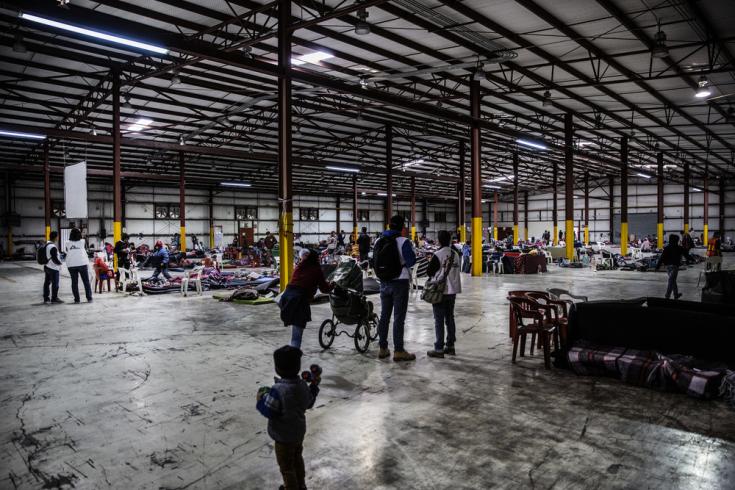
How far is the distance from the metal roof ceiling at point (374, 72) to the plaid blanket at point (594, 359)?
695 centimetres

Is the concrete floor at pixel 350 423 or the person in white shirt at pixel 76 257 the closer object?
the concrete floor at pixel 350 423

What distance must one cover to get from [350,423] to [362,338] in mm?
2118

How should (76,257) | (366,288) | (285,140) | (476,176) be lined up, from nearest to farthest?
(76,257) < (285,140) < (366,288) < (476,176)

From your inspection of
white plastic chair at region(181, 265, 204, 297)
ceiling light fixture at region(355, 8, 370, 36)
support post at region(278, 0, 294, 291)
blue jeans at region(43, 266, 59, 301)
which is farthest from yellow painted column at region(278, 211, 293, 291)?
blue jeans at region(43, 266, 59, 301)

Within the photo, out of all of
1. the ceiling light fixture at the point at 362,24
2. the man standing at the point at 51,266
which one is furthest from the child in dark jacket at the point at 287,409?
the man standing at the point at 51,266

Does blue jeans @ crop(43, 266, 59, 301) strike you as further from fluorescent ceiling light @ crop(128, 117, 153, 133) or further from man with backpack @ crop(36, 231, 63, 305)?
fluorescent ceiling light @ crop(128, 117, 153, 133)

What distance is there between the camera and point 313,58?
11.8 metres

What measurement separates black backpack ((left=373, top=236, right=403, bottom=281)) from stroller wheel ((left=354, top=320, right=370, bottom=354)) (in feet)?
2.76

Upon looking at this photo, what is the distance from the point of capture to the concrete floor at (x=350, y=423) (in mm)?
2672

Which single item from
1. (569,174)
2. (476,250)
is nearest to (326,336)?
(476,250)

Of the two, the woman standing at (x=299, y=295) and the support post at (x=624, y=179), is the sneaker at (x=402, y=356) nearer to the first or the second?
the woman standing at (x=299, y=295)

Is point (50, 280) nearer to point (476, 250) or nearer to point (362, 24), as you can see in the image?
point (362, 24)

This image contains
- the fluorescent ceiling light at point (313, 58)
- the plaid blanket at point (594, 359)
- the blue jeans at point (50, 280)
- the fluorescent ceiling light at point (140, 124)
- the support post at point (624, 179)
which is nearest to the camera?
the plaid blanket at point (594, 359)

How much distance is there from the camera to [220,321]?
7.54 meters
